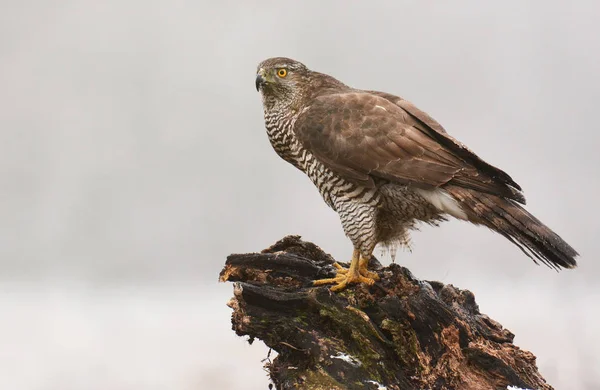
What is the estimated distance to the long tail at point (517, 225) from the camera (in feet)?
16.6

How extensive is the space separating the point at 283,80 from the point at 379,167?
1.29 metres

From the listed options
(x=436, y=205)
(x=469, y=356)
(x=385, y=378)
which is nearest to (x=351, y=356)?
(x=385, y=378)

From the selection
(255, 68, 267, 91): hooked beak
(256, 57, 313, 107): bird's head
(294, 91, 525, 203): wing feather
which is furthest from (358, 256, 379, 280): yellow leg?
(255, 68, 267, 91): hooked beak

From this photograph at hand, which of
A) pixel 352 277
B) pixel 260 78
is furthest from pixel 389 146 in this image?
pixel 260 78

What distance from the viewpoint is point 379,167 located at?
554 cm

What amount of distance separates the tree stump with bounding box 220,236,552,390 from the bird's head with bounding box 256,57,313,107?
163 centimetres

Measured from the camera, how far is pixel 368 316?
549 centimetres

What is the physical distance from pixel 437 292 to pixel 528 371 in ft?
3.26

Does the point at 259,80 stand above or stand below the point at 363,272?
above

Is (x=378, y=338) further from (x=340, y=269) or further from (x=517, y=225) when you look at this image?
(x=517, y=225)

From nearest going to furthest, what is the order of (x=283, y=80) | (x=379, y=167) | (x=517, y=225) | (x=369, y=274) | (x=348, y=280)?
(x=517, y=225), (x=379, y=167), (x=348, y=280), (x=369, y=274), (x=283, y=80)

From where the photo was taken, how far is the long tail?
506 centimetres

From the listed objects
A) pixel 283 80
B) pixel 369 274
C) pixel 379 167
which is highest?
pixel 283 80

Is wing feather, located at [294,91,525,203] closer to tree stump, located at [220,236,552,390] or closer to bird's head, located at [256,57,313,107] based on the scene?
bird's head, located at [256,57,313,107]
